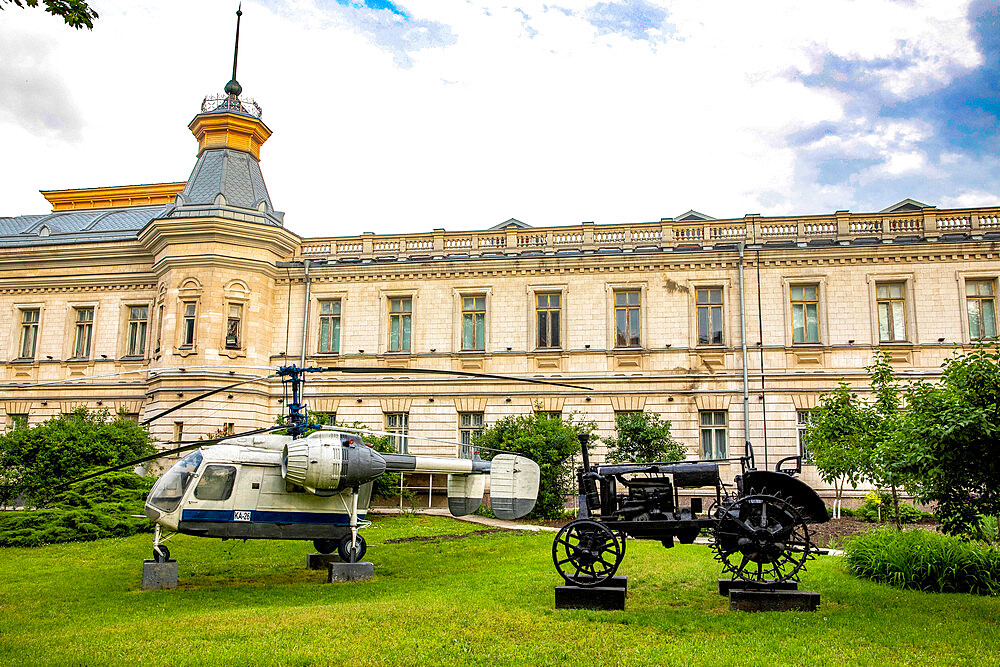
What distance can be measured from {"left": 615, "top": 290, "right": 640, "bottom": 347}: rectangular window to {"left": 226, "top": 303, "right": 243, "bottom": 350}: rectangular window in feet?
44.5

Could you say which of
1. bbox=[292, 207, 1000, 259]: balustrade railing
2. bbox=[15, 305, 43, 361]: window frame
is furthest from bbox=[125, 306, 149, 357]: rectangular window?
bbox=[292, 207, 1000, 259]: balustrade railing

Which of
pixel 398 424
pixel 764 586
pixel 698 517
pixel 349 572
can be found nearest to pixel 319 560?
pixel 349 572

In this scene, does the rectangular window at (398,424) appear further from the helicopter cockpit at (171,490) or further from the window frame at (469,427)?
the helicopter cockpit at (171,490)

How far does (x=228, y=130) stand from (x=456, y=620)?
27.7 metres

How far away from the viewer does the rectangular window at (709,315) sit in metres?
28.8

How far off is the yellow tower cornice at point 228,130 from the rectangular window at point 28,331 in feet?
30.4

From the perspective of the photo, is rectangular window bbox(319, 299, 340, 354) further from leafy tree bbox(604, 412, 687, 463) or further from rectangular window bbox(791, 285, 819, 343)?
rectangular window bbox(791, 285, 819, 343)

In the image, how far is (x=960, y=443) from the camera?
11008 mm

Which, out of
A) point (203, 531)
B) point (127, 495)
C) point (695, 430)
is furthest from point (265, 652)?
point (695, 430)

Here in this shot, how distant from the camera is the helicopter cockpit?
1461 cm

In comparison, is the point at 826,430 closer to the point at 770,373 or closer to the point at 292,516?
the point at 770,373

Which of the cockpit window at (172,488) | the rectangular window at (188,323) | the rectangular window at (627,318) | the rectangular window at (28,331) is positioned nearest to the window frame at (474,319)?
the rectangular window at (627,318)

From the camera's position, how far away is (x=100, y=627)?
1091 cm

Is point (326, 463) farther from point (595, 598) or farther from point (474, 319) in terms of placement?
point (474, 319)
